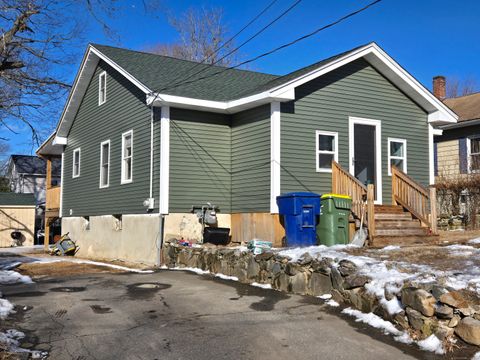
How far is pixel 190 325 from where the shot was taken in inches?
256

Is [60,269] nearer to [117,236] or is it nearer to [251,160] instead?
[117,236]

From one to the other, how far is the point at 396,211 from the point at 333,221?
2555 millimetres

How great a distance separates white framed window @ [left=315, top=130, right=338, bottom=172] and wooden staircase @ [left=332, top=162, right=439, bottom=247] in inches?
A: 38.8

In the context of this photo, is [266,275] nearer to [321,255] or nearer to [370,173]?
[321,255]

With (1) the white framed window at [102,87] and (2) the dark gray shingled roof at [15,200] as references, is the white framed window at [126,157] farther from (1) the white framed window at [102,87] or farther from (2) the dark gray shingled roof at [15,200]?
(2) the dark gray shingled roof at [15,200]

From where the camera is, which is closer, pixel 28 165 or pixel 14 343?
pixel 14 343

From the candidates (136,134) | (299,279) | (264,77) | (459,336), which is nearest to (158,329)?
(299,279)

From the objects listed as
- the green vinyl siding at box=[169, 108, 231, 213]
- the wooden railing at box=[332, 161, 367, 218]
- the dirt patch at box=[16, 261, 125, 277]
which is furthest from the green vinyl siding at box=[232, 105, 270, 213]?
the dirt patch at box=[16, 261, 125, 277]

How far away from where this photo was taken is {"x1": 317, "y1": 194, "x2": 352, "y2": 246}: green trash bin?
1101cm

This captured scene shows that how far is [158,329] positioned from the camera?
20.6 feet

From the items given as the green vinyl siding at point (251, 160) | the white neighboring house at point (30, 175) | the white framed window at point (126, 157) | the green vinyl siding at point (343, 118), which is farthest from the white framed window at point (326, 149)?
the white neighboring house at point (30, 175)

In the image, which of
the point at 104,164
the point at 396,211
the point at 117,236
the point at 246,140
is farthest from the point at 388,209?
the point at 104,164

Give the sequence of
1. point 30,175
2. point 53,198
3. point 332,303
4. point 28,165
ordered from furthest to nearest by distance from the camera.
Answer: point 28,165 < point 30,175 < point 53,198 < point 332,303

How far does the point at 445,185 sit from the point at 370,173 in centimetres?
512
